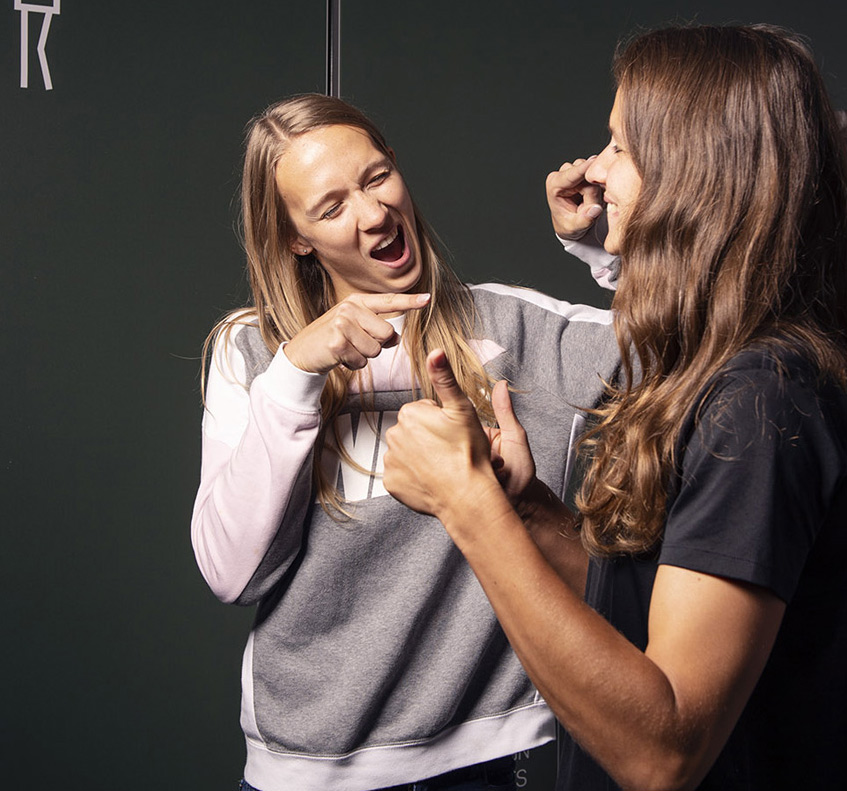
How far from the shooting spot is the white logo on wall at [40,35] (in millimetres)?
1757

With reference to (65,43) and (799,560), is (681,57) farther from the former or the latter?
(65,43)

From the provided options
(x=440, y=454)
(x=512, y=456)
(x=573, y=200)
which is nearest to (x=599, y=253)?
(x=573, y=200)

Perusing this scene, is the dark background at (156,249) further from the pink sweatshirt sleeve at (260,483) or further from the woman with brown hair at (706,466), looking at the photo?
the woman with brown hair at (706,466)

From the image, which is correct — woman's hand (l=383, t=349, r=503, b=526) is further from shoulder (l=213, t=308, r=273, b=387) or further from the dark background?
the dark background

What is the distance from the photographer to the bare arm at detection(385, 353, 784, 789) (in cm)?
70

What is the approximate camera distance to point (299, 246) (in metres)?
1.34

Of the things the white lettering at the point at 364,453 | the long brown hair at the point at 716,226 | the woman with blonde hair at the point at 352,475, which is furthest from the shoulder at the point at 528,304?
the long brown hair at the point at 716,226

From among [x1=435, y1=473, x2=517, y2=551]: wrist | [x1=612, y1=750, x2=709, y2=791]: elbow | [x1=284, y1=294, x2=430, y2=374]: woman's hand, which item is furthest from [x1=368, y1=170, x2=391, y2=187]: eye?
[x1=612, y1=750, x2=709, y2=791]: elbow

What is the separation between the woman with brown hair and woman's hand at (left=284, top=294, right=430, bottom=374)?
21 cm

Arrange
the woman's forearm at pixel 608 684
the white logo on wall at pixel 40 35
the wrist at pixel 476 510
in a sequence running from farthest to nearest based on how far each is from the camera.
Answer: the white logo on wall at pixel 40 35 < the wrist at pixel 476 510 < the woman's forearm at pixel 608 684

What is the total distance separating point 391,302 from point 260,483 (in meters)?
0.27

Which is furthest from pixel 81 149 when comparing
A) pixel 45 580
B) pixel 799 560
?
pixel 799 560

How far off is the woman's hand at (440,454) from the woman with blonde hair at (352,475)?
0.24m

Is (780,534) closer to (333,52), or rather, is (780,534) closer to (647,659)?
(647,659)
